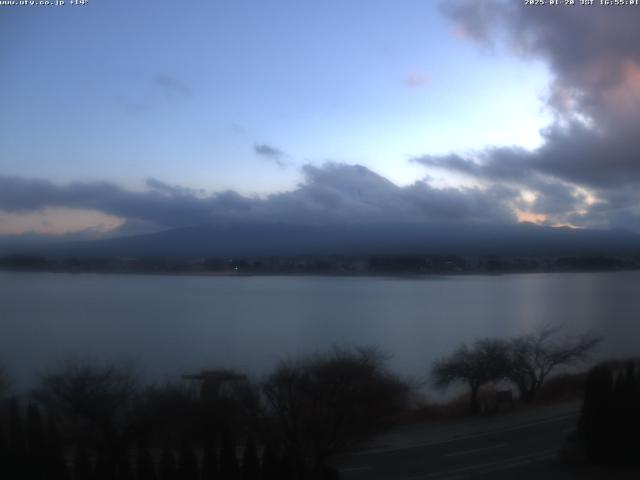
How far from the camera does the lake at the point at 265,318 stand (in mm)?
15953

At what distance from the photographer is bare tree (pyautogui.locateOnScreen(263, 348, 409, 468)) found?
740 cm

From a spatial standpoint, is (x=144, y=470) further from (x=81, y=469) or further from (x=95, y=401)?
(x=95, y=401)

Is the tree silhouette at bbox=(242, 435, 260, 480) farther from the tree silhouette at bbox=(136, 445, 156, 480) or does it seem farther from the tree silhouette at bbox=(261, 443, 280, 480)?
the tree silhouette at bbox=(136, 445, 156, 480)

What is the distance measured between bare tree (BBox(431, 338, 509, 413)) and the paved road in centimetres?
282

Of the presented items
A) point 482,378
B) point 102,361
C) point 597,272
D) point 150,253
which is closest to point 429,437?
point 482,378

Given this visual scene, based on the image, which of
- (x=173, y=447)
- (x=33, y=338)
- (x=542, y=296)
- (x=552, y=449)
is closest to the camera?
(x=173, y=447)

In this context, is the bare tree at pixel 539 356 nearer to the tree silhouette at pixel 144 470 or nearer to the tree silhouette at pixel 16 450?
the tree silhouette at pixel 144 470

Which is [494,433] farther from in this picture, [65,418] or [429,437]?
[65,418]

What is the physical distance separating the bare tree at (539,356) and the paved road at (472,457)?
3.32 metres

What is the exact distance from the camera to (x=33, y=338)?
17.6 metres

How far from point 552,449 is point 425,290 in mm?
26536

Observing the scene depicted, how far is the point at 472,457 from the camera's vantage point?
8578mm

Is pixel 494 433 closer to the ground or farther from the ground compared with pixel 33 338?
closer to the ground

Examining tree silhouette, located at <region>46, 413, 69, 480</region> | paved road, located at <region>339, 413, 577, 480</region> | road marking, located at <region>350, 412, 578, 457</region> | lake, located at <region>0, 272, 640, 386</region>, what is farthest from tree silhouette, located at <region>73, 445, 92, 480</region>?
lake, located at <region>0, 272, 640, 386</region>
